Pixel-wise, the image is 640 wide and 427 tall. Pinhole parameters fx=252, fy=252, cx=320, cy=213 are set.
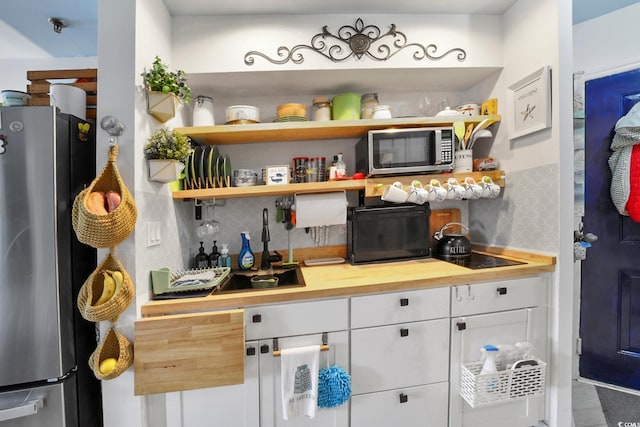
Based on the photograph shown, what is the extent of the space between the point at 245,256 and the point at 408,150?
1.20m

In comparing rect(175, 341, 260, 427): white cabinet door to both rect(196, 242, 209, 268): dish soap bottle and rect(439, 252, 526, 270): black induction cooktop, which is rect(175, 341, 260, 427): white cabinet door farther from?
rect(439, 252, 526, 270): black induction cooktop

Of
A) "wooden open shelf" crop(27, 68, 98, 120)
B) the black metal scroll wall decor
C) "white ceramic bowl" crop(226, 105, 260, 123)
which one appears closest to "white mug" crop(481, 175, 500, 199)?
the black metal scroll wall decor

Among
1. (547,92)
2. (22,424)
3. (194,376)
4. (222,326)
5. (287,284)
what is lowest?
(22,424)

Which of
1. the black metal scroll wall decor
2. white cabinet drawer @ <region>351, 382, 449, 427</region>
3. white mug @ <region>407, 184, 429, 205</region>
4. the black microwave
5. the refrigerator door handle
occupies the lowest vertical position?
white cabinet drawer @ <region>351, 382, 449, 427</region>

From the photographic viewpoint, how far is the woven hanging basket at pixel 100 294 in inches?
36.2

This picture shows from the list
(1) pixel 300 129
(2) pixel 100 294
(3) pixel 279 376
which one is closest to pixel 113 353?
(2) pixel 100 294

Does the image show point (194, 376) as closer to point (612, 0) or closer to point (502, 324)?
point (502, 324)

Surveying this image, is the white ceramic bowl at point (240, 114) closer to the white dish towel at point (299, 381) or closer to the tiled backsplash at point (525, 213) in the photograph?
the white dish towel at point (299, 381)

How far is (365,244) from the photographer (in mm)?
1605

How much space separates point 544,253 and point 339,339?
124 centimetres

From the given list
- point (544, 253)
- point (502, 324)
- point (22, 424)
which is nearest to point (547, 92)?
point (544, 253)

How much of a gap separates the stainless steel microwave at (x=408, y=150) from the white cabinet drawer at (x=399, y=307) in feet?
2.30

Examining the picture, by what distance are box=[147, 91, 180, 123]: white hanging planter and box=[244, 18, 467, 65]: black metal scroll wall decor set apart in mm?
518

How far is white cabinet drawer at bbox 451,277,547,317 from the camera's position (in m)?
1.30
